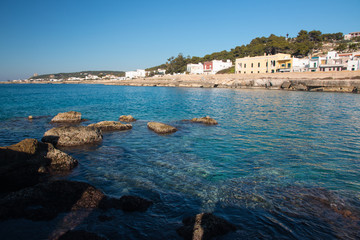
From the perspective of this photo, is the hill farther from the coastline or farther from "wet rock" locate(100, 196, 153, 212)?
"wet rock" locate(100, 196, 153, 212)

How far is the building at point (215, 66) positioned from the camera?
107 metres

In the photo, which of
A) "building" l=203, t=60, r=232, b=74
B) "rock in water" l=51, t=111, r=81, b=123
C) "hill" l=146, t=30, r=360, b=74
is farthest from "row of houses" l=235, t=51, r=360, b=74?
"rock in water" l=51, t=111, r=81, b=123

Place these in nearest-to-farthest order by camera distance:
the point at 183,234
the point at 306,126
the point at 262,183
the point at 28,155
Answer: the point at 183,234
the point at 262,183
the point at 28,155
the point at 306,126

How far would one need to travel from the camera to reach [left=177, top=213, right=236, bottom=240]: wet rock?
4.91m

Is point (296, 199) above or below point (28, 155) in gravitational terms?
below

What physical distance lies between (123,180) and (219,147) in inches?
243

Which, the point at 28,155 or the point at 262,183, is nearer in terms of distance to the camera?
the point at 262,183

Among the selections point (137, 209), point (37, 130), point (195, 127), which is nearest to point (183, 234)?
point (137, 209)

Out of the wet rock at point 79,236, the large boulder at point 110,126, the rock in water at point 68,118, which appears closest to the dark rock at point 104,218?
the wet rock at point 79,236

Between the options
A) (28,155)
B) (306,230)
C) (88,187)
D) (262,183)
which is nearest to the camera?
(306,230)

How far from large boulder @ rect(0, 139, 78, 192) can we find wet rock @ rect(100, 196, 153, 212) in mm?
3219

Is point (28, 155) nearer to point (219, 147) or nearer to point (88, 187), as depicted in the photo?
point (88, 187)

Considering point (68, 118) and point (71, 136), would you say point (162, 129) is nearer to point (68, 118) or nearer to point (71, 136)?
point (71, 136)

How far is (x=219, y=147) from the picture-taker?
1240 centimetres
